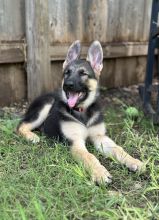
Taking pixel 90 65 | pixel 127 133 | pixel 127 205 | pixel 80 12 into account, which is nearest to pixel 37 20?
pixel 80 12

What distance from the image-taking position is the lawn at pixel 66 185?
2826mm

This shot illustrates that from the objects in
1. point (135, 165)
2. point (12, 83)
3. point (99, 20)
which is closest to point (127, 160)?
point (135, 165)

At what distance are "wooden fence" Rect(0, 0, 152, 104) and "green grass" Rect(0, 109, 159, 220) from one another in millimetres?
1166

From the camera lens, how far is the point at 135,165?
3639 mm

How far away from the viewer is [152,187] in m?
3.22

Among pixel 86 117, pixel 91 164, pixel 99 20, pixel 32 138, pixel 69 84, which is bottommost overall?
pixel 32 138

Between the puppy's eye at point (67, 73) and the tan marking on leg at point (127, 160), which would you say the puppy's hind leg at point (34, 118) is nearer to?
the puppy's eye at point (67, 73)

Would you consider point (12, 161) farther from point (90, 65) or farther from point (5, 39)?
point (5, 39)

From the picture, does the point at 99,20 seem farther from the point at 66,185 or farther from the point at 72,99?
the point at 66,185

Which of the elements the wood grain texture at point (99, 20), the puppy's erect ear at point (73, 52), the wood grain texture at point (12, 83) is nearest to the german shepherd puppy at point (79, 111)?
the puppy's erect ear at point (73, 52)

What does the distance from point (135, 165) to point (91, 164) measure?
428 millimetres

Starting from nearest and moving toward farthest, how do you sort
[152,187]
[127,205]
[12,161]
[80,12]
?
[127,205] → [152,187] → [12,161] → [80,12]

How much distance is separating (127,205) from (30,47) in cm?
304

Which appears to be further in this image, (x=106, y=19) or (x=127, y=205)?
(x=106, y=19)
